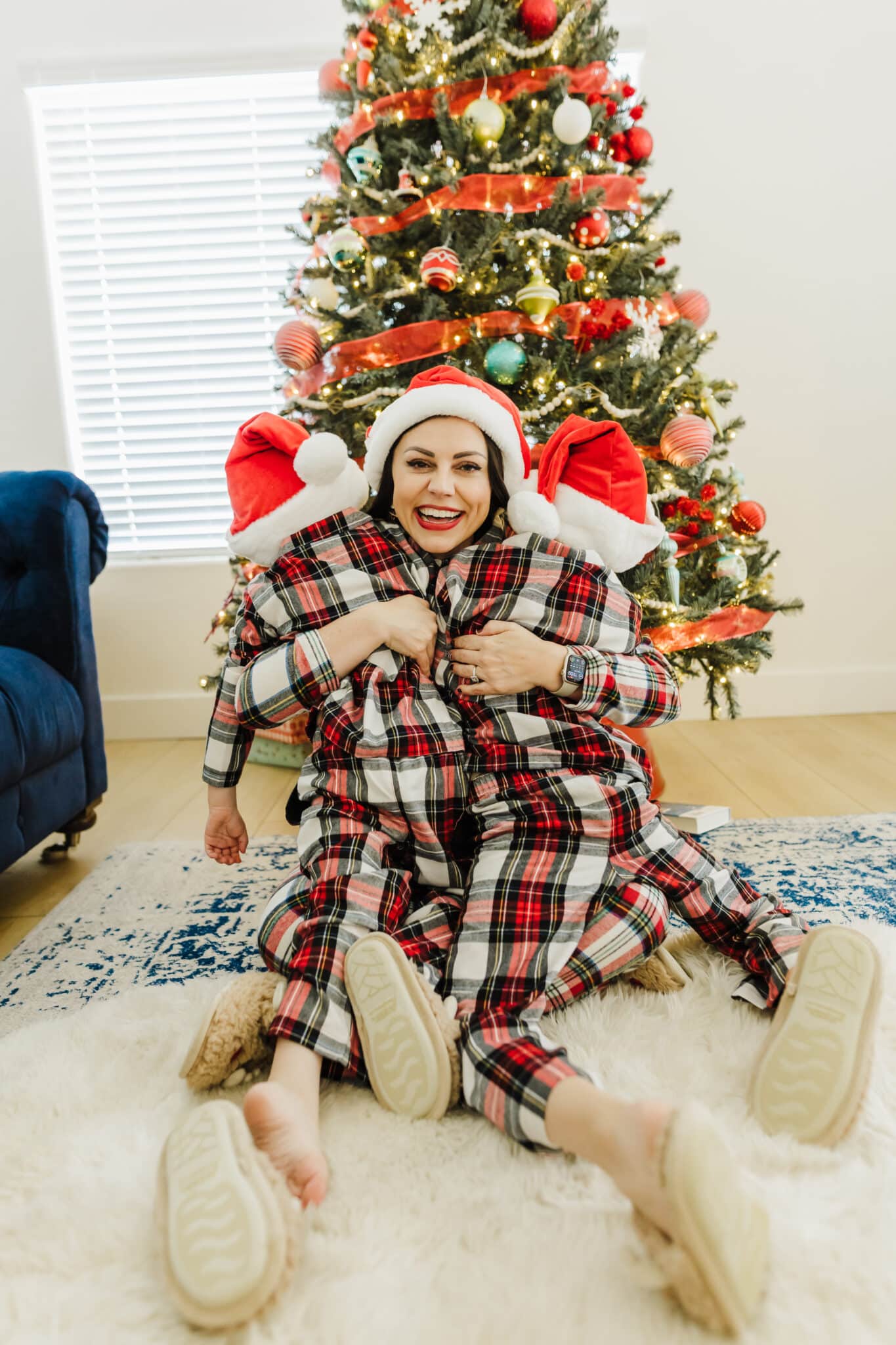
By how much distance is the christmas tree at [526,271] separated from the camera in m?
1.83

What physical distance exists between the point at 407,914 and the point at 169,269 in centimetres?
242

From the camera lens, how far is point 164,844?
6.26 feet

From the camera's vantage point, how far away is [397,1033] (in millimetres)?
905

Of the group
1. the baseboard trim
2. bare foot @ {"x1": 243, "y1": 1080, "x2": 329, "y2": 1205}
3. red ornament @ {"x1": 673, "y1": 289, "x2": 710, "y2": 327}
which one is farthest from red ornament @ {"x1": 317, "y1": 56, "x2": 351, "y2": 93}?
bare foot @ {"x1": 243, "y1": 1080, "x2": 329, "y2": 1205}

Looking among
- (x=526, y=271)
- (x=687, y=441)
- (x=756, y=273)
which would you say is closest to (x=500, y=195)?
(x=526, y=271)

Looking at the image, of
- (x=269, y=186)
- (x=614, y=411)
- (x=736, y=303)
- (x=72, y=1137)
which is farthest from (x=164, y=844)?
(x=736, y=303)

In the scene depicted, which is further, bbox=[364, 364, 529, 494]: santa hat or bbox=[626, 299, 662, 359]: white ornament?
bbox=[626, 299, 662, 359]: white ornament

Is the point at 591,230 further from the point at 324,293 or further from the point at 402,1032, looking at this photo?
the point at 402,1032

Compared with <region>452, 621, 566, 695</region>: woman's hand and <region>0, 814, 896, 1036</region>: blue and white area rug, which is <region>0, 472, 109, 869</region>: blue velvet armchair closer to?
<region>0, 814, 896, 1036</region>: blue and white area rug

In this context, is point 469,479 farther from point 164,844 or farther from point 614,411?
point 164,844

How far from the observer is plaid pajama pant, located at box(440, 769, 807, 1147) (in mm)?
981

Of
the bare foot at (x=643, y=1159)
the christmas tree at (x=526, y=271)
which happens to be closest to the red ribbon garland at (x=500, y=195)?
the christmas tree at (x=526, y=271)

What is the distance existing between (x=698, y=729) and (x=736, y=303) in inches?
51.2

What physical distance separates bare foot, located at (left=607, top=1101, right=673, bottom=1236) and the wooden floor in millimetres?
1201
